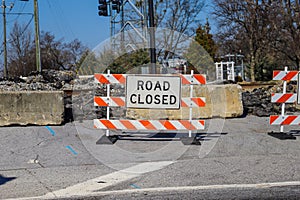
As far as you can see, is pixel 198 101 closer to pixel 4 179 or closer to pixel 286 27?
pixel 4 179

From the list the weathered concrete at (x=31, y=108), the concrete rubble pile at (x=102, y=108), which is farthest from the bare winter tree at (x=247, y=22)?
the weathered concrete at (x=31, y=108)

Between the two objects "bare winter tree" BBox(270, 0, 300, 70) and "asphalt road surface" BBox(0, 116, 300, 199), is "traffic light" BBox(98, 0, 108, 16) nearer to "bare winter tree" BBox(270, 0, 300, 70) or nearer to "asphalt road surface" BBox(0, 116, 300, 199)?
"asphalt road surface" BBox(0, 116, 300, 199)

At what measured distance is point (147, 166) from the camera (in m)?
6.61

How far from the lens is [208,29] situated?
49594mm

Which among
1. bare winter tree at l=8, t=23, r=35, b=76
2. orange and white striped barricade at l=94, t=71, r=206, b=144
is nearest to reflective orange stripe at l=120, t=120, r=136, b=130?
orange and white striped barricade at l=94, t=71, r=206, b=144

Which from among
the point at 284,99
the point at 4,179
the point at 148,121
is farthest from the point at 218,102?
the point at 4,179

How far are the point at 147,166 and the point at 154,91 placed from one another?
2.00 m

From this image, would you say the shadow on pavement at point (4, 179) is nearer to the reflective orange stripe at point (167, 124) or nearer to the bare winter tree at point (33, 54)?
the reflective orange stripe at point (167, 124)

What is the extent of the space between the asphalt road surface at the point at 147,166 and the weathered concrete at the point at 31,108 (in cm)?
57

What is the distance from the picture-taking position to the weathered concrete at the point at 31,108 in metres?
10.3

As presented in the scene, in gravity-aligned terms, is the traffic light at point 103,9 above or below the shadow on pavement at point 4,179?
above

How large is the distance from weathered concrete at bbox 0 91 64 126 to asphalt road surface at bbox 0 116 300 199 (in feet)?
1.88

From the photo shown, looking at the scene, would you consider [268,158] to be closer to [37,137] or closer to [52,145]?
[52,145]

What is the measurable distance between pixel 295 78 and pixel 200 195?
5056 millimetres
